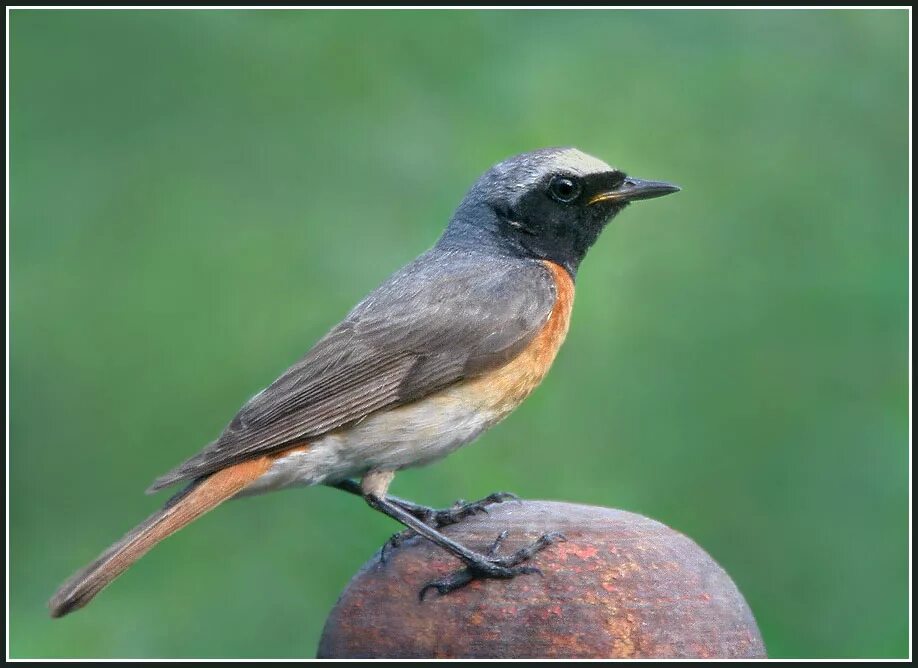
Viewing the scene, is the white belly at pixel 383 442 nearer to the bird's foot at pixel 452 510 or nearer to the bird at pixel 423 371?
the bird at pixel 423 371

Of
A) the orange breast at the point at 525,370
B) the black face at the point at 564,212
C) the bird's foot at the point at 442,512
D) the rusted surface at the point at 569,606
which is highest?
the black face at the point at 564,212

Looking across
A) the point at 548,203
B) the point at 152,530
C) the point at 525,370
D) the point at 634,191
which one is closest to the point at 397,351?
the point at 525,370

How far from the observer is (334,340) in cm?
575

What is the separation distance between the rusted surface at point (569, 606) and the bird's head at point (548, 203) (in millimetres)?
1839

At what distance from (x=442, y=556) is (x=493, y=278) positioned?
5.30 ft

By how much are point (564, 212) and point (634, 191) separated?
363 millimetres

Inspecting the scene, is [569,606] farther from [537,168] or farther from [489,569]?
[537,168]

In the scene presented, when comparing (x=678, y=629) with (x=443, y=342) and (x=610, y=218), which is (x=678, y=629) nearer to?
(x=443, y=342)

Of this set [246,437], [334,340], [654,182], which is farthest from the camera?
[654,182]

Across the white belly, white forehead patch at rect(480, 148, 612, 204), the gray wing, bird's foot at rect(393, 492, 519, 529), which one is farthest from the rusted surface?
white forehead patch at rect(480, 148, 612, 204)

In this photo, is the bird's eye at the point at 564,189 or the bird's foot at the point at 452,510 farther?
the bird's eye at the point at 564,189

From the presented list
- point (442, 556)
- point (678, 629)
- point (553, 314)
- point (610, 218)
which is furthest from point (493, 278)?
point (678, 629)

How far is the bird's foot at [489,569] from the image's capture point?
4.55 m

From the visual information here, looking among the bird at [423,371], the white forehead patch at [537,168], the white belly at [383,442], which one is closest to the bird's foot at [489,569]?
the bird at [423,371]
